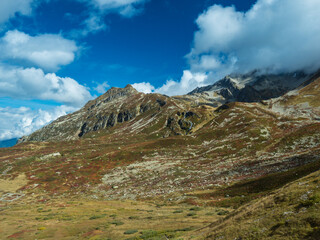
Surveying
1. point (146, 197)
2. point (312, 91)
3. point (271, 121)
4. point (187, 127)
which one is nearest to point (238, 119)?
point (271, 121)

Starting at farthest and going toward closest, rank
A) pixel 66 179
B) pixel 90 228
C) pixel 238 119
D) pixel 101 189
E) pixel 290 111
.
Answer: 1. pixel 290 111
2. pixel 238 119
3. pixel 66 179
4. pixel 101 189
5. pixel 90 228

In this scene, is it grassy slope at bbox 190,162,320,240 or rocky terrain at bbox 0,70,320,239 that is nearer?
grassy slope at bbox 190,162,320,240

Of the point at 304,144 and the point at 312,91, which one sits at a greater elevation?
the point at 312,91

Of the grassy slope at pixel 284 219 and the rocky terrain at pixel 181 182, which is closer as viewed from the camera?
the grassy slope at pixel 284 219

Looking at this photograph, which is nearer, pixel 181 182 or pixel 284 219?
pixel 284 219

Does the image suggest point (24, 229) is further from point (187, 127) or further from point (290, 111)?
point (290, 111)

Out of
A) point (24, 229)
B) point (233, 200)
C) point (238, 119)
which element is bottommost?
point (233, 200)

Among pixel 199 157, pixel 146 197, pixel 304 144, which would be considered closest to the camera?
pixel 146 197

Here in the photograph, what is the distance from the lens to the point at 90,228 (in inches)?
1017

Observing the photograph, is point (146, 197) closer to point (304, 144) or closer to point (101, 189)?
point (101, 189)

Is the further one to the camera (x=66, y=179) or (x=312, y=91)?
(x=312, y=91)

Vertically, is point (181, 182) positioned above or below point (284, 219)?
below

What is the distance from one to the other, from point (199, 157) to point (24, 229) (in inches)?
2342

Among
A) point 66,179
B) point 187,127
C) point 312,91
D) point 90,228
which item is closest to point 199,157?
point 66,179
